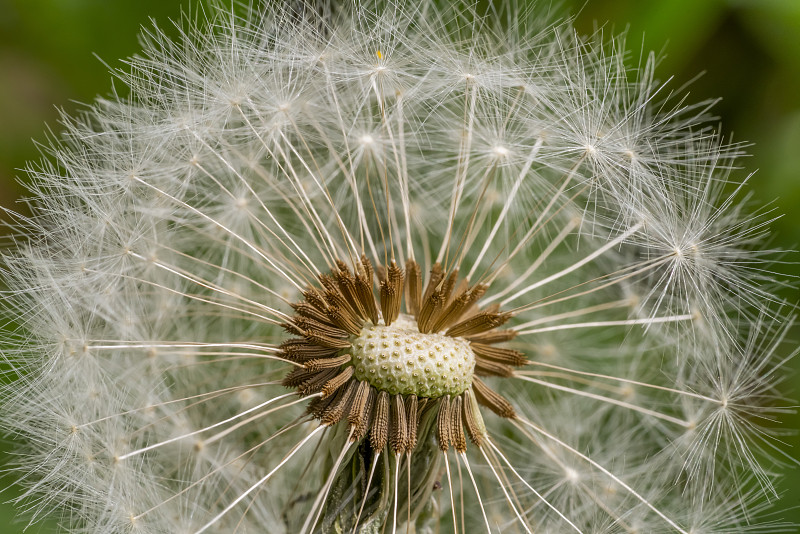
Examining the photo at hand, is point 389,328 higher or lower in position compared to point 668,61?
lower

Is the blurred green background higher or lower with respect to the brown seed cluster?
higher

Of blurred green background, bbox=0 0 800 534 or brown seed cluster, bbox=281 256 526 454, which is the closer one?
brown seed cluster, bbox=281 256 526 454

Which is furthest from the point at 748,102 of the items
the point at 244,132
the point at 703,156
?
the point at 244,132

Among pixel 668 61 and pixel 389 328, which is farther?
pixel 668 61

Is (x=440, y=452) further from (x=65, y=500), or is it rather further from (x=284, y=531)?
(x=65, y=500)
